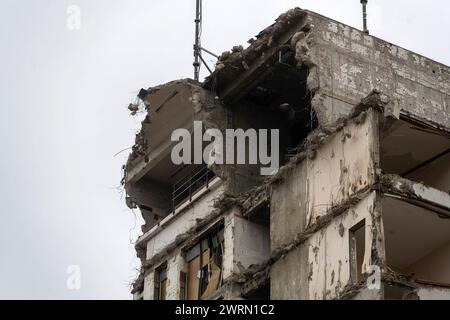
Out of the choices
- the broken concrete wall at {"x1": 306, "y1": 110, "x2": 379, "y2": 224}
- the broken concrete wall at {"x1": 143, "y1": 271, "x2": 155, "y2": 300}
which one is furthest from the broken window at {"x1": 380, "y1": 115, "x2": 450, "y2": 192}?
the broken concrete wall at {"x1": 143, "y1": 271, "x2": 155, "y2": 300}

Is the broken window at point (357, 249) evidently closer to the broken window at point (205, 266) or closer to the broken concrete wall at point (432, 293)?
the broken concrete wall at point (432, 293)

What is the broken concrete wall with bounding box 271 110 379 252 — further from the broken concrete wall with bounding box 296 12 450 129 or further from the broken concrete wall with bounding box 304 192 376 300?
the broken concrete wall with bounding box 296 12 450 129

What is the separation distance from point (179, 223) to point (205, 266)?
2.39 m

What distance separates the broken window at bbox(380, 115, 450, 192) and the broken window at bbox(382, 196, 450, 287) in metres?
1.44

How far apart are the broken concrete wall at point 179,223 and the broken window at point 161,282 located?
0.67 metres

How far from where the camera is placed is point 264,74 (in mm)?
42281

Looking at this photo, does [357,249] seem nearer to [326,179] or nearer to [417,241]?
[326,179]

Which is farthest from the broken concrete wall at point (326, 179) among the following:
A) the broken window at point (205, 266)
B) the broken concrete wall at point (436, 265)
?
the broken concrete wall at point (436, 265)

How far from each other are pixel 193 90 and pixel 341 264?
942 centimetres

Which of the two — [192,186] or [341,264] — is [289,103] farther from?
[341,264]

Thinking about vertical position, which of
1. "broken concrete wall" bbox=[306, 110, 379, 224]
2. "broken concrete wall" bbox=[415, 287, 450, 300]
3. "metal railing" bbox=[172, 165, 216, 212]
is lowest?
"broken concrete wall" bbox=[415, 287, 450, 300]

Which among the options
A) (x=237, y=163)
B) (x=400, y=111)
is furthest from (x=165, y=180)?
(x=400, y=111)

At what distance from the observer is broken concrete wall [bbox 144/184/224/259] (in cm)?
4303

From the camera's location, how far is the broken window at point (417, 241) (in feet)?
124
